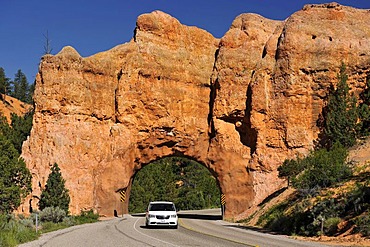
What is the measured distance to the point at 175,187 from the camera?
76.6 meters

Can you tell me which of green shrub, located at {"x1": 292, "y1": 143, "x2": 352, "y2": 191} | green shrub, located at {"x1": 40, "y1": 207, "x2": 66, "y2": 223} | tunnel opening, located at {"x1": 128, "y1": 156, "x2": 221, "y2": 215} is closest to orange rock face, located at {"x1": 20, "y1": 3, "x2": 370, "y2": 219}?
green shrub, located at {"x1": 40, "y1": 207, "x2": 66, "y2": 223}

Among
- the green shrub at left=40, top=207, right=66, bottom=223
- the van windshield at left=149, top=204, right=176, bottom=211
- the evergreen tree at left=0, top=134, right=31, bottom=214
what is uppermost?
the evergreen tree at left=0, top=134, right=31, bottom=214

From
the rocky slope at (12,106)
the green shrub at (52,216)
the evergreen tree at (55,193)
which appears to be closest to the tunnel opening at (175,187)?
the evergreen tree at (55,193)

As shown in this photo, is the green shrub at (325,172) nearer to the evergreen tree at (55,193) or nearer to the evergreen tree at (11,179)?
the evergreen tree at (55,193)

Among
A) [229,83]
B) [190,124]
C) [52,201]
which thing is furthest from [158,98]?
[52,201]

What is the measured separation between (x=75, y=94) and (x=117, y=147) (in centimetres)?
617

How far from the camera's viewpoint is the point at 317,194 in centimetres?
2652

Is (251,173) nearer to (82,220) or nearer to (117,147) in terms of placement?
(117,147)

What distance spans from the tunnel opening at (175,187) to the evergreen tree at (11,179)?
27936 millimetres

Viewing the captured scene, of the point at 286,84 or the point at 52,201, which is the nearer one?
the point at 52,201

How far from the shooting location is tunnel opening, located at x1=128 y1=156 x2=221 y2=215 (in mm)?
68750

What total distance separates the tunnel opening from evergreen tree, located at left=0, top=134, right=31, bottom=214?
2794cm

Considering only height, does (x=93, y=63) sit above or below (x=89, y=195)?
above

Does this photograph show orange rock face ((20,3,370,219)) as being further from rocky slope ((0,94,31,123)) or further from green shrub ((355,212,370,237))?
rocky slope ((0,94,31,123))
